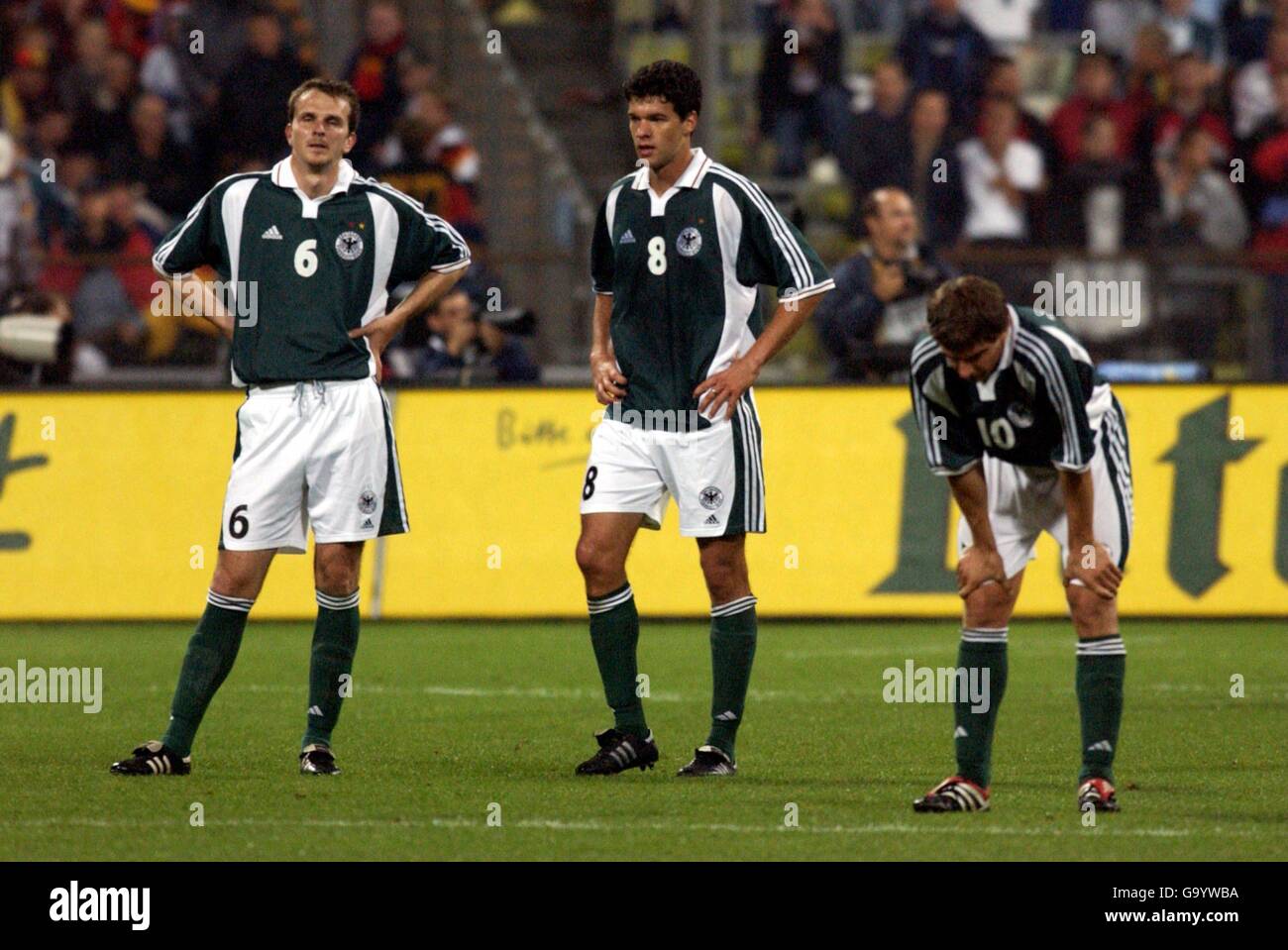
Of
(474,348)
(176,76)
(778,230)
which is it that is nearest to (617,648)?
(778,230)

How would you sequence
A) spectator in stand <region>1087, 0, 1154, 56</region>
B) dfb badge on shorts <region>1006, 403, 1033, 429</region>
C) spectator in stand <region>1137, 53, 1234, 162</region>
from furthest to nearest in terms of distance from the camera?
spectator in stand <region>1087, 0, 1154, 56</region>
spectator in stand <region>1137, 53, 1234, 162</region>
dfb badge on shorts <region>1006, 403, 1033, 429</region>

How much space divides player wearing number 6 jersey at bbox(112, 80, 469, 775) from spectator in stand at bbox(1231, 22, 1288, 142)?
12.8 meters

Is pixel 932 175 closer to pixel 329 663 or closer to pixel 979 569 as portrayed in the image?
pixel 329 663

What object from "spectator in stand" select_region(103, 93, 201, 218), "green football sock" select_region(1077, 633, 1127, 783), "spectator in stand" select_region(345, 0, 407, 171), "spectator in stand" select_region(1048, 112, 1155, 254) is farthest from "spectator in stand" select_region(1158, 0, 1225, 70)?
"green football sock" select_region(1077, 633, 1127, 783)

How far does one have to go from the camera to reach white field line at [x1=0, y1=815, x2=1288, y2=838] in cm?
661

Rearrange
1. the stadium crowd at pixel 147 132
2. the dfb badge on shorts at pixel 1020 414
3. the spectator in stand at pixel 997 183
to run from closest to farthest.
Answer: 1. the dfb badge on shorts at pixel 1020 414
2. the stadium crowd at pixel 147 132
3. the spectator in stand at pixel 997 183

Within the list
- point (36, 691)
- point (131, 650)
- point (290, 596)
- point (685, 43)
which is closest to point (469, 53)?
point (685, 43)

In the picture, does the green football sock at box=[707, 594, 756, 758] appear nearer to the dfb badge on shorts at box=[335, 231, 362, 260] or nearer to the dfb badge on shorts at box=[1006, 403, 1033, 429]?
the dfb badge on shorts at box=[1006, 403, 1033, 429]

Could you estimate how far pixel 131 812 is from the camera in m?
6.98

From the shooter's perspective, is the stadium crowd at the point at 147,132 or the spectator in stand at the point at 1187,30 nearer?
the stadium crowd at the point at 147,132

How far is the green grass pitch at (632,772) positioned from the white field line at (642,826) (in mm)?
16

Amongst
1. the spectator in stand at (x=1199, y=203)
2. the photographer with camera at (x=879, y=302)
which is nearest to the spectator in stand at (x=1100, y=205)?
the spectator in stand at (x=1199, y=203)

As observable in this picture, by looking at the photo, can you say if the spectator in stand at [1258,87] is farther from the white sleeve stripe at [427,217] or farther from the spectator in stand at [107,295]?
the white sleeve stripe at [427,217]

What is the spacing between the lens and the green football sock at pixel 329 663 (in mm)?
8023
